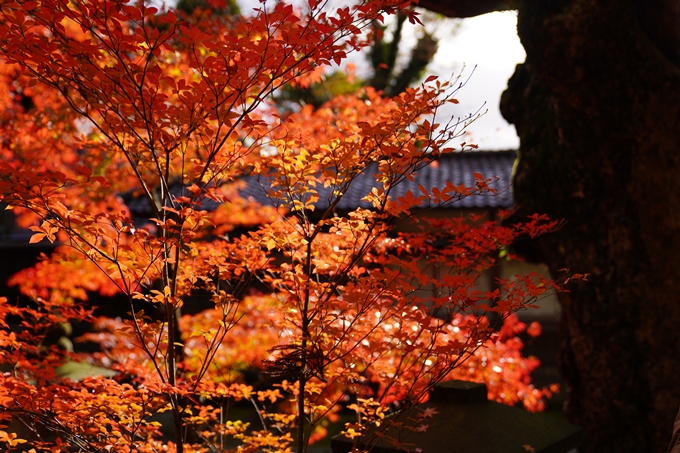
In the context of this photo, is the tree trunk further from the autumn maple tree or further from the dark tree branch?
the autumn maple tree

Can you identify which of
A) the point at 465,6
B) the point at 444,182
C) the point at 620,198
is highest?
the point at 465,6

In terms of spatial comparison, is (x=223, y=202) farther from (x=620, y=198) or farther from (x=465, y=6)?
(x=620, y=198)

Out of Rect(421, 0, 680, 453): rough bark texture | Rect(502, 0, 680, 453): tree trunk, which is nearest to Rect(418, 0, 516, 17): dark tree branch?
Rect(421, 0, 680, 453): rough bark texture

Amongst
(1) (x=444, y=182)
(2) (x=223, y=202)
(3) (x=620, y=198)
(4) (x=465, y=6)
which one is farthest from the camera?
(1) (x=444, y=182)

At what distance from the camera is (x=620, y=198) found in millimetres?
5801

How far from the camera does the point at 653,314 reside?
223 inches

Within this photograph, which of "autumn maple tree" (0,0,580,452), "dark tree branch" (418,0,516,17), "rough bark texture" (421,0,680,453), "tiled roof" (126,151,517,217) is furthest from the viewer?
"tiled roof" (126,151,517,217)

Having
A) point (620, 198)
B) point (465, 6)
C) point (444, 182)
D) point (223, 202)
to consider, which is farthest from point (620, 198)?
point (444, 182)

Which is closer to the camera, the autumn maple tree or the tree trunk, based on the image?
the autumn maple tree

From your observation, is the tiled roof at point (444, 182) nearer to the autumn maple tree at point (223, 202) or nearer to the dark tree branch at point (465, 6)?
the dark tree branch at point (465, 6)

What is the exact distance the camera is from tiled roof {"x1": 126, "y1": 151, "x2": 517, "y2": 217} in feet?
40.8

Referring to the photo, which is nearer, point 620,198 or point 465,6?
point 620,198

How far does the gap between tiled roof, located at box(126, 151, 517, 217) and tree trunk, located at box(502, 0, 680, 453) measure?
610cm

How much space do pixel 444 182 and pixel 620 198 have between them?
32.8ft
